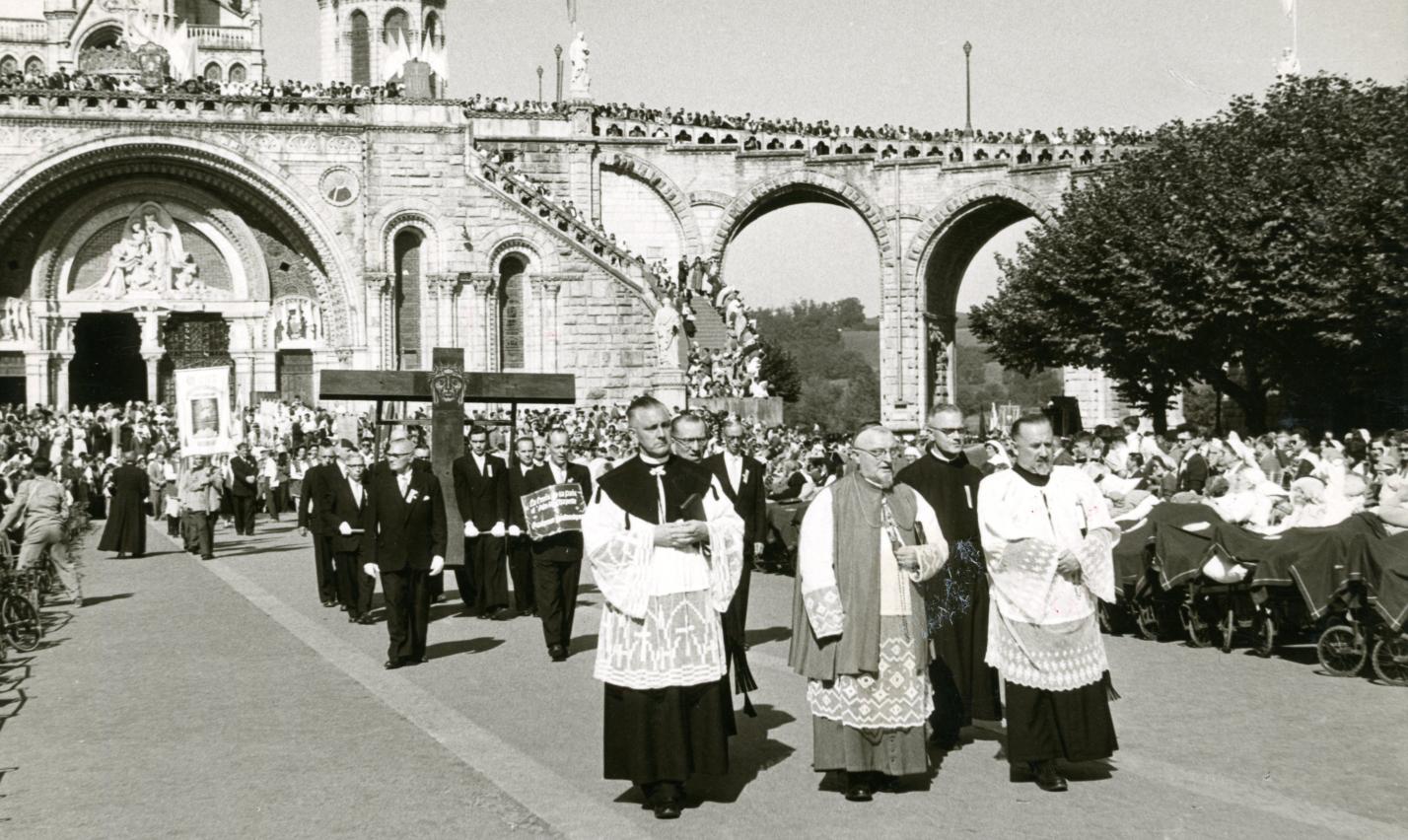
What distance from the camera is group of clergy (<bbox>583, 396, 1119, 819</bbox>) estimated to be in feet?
26.3

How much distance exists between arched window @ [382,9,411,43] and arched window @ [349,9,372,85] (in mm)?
513

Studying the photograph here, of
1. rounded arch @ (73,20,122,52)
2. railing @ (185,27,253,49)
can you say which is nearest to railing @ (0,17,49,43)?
rounded arch @ (73,20,122,52)

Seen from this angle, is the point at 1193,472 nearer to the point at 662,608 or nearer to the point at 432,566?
the point at 432,566

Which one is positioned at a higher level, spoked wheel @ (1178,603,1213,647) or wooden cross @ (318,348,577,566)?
wooden cross @ (318,348,577,566)

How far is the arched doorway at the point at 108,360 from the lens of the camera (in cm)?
4519

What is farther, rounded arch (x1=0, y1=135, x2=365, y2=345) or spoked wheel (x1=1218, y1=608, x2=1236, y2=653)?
rounded arch (x1=0, y1=135, x2=365, y2=345)

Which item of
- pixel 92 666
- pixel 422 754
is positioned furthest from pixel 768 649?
pixel 92 666

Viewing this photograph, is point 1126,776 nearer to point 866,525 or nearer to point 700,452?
point 866,525

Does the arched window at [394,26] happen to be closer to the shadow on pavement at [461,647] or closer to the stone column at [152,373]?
the stone column at [152,373]

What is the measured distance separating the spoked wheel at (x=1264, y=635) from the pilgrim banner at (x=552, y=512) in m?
5.64

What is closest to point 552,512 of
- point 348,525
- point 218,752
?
point 348,525

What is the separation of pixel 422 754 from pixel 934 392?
41383 mm

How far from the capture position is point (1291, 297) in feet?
102

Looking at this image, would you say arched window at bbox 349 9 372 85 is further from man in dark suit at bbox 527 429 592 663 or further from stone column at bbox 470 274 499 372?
man in dark suit at bbox 527 429 592 663
